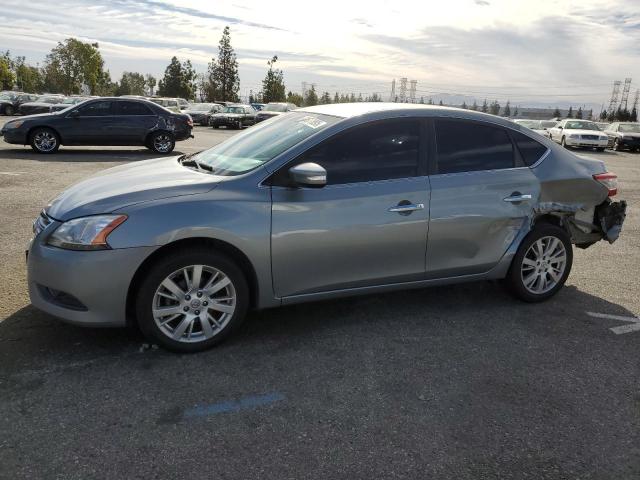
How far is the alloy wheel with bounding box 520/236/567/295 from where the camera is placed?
484cm

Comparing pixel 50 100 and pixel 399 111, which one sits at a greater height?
pixel 399 111

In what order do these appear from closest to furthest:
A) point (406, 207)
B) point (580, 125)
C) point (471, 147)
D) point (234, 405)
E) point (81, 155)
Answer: point (234, 405)
point (406, 207)
point (471, 147)
point (81, 155)
point (580, 125)

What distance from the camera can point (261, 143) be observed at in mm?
4449

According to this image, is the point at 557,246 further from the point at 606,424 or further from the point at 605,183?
the point at 606,424

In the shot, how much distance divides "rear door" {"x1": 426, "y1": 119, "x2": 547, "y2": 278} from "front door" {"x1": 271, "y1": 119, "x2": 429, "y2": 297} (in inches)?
6.5

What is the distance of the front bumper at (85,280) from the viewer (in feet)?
11.3

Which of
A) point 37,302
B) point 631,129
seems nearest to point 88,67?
point 631,129

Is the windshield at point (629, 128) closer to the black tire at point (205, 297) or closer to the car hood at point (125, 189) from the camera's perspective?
the car hood at point (125, 189)

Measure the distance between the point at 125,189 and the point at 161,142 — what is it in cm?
1277

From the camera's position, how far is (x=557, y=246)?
16.1 feet

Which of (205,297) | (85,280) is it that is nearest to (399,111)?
(205,297)

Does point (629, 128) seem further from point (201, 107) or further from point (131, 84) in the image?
point (131, 84)

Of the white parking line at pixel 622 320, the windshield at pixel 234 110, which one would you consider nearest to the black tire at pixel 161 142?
the white parking line at pixel 622 320

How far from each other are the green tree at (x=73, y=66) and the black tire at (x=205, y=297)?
73830 mm
